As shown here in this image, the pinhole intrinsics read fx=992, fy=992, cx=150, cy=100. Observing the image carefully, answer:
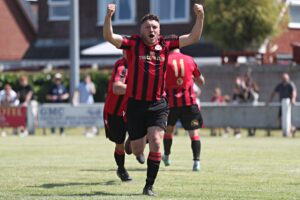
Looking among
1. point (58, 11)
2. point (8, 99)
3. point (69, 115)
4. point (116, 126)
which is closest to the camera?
point (116, 126)

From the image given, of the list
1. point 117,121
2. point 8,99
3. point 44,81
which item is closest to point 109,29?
point 117,121

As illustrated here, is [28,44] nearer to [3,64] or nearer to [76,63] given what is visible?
[3,64]

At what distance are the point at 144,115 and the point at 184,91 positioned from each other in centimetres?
390

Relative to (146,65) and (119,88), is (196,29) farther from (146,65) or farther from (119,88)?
(119,88)

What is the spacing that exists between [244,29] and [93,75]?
236 inches

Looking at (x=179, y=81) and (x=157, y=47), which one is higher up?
(x=157, y=47)

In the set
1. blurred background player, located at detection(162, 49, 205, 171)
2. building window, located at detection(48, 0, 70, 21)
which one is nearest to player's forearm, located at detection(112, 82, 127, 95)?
blurred background player, located at detection(162, 49, 205, 171)

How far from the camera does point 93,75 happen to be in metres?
37.8

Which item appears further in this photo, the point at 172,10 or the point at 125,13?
the point at 125,13

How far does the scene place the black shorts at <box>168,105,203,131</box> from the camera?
50.4 feet

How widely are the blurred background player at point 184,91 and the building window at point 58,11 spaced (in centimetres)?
3318

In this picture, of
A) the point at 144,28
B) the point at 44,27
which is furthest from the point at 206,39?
the point at 144,28

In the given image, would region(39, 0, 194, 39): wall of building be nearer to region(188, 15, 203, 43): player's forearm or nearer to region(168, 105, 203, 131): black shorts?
region(168, 105, 203, 131): black shorts

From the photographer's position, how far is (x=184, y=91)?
15484mm
